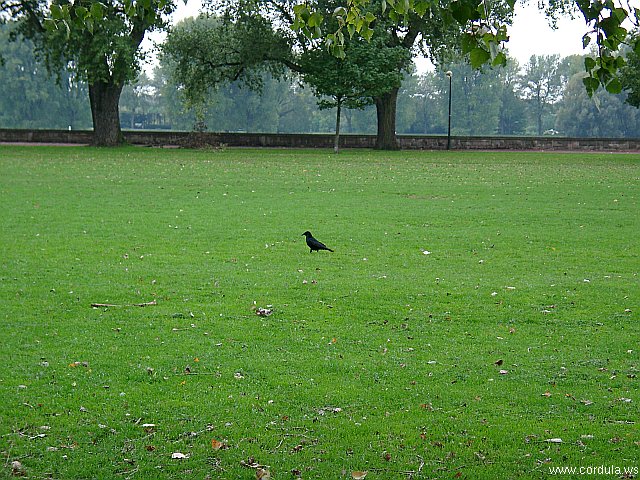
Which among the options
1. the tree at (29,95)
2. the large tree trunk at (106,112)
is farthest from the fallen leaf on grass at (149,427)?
the tree at (29,95)

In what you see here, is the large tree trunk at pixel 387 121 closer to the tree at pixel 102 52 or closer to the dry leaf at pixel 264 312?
the tree at pixel 102 52

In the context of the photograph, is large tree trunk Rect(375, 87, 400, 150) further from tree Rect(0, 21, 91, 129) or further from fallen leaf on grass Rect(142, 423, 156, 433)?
tree Rect(0, 21, 91, 129)

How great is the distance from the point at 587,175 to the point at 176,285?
835 inches

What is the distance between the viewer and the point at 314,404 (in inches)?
219

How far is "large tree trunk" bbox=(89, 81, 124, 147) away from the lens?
42531mm

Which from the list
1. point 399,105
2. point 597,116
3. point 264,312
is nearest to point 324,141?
point 264,312

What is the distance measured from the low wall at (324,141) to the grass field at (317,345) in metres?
33.5

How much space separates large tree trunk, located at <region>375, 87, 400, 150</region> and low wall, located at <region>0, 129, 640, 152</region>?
9.23ft

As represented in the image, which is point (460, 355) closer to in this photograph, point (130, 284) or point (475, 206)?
point (130, 284)

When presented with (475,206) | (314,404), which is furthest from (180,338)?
(475,206)

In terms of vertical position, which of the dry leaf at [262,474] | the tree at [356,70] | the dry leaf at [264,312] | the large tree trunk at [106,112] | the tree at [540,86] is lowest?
the dry leaf at [262,474]

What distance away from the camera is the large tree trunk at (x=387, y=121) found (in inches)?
1871

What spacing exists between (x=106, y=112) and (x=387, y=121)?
16.9 meters

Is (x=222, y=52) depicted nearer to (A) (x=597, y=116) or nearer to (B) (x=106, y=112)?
(B) (x=106, y=112)
